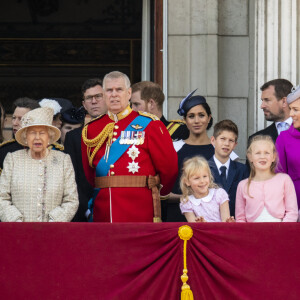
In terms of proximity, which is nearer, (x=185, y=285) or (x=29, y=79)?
(x=185, y=285)

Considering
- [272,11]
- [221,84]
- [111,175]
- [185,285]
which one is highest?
[272,11]

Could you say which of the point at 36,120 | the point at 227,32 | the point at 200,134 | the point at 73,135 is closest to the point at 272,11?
the point at 227,32

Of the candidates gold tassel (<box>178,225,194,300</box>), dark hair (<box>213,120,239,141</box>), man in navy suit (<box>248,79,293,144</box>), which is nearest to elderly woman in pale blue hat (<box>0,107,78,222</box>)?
gold tassel (<box>178,225,194,300</box>)

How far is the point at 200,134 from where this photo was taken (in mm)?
7910

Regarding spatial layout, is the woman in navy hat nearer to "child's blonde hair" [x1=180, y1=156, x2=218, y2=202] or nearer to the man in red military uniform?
the man in red military uniform

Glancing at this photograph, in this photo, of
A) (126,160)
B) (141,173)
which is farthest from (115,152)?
(141,173)

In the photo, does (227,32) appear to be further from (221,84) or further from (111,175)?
(111,175)

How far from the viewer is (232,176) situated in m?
7.48

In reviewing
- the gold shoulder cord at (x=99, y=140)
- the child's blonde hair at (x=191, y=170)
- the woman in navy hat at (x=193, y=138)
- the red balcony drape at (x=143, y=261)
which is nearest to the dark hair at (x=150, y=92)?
the woman in navy hat at (x=193, y=138)

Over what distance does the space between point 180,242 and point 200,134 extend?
1.79 m

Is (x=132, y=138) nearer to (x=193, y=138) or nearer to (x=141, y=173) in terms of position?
(x=141, y=173)

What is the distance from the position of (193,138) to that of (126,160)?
1013 mm

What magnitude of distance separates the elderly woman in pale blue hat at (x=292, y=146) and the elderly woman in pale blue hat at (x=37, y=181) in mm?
1493

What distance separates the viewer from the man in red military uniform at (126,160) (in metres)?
7.04
